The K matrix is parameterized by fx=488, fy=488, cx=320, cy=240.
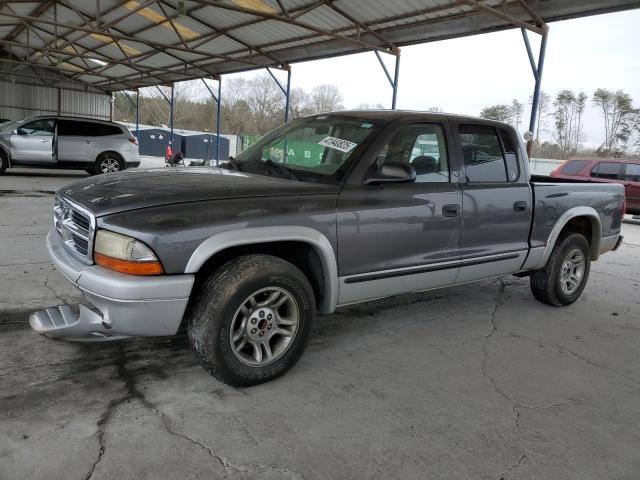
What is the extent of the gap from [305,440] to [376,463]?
38cm

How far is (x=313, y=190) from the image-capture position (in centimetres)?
311

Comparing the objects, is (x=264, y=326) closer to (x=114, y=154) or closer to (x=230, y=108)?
(x=114, y=154)

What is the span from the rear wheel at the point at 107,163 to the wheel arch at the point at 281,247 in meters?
12.5

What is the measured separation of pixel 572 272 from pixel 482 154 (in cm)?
191

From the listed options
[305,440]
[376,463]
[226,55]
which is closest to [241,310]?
[305,440]

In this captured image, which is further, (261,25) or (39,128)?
(39,128)

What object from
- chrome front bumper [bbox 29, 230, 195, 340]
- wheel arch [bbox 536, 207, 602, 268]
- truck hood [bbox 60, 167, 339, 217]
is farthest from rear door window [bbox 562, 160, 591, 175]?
chrome front bumper [bbox 29, 230, 195, 340]

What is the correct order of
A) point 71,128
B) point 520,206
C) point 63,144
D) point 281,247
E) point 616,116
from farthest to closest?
point 616,116 → point 71,128 → point 63,144 → point 520,206 → point 281,247

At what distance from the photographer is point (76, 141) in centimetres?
1370

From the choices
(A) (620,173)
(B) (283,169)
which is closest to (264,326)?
(B) (283,169)

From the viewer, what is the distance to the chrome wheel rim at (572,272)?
4.98 meters

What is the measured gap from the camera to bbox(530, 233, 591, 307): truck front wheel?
4.86m

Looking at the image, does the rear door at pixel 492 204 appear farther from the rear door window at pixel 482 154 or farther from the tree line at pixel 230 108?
the tree line at pixel 230 108

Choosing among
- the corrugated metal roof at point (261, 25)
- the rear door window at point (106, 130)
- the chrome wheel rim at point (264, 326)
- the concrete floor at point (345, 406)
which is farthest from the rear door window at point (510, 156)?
the rear door window at point (106, 130)
